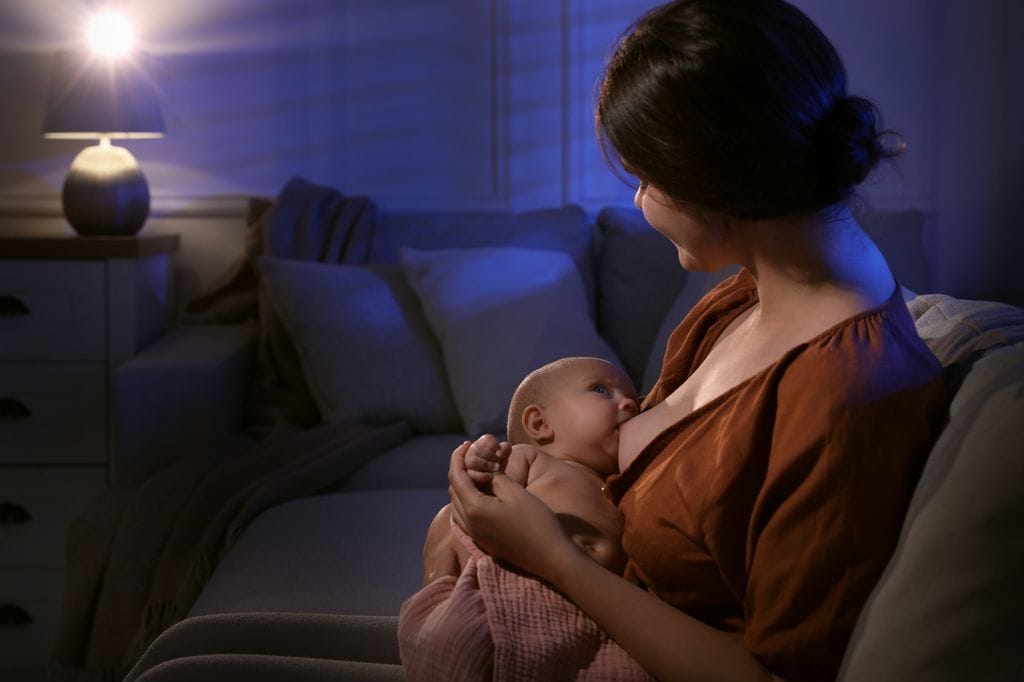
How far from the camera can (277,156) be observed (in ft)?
10.7

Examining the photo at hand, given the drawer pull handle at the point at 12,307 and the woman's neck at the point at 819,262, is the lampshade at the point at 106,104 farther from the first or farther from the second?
the woman's neck at the point at 819,262

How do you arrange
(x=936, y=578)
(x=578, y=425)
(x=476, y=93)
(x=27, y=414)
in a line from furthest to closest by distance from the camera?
(x=476, y=93) < (x=27, y=414) < (x=578, y=425) < (x=936, y=578)

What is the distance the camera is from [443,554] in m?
1.15

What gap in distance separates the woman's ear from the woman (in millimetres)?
263

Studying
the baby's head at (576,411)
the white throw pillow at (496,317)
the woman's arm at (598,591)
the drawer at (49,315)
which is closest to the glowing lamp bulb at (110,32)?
the drawer at (49,315)

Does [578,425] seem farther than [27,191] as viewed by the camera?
No

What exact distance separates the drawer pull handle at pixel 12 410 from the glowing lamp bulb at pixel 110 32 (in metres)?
1.02

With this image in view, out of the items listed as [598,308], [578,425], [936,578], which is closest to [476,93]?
[598,308]

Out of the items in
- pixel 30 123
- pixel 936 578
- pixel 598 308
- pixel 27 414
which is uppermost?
pixel 30 123

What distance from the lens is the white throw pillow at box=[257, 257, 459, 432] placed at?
2.58m

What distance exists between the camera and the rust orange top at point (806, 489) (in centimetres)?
82

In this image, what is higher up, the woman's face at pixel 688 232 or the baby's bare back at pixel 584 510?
the woman's face at pixel 688 232

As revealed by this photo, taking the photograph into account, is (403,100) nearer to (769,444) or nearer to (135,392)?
(135,392)

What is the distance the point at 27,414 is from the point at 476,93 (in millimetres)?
1421
